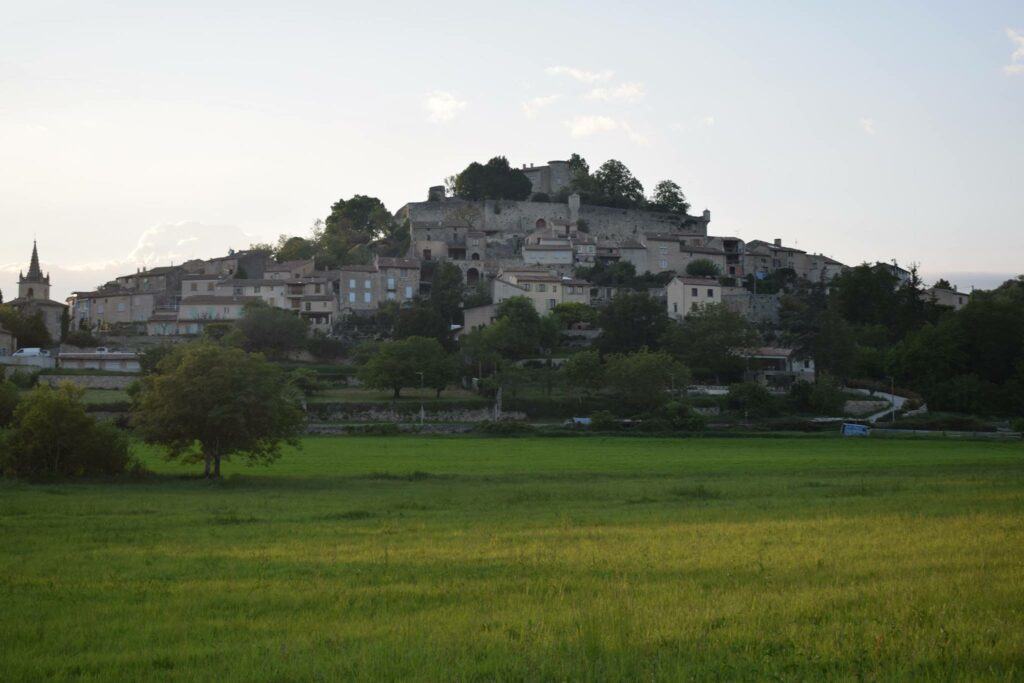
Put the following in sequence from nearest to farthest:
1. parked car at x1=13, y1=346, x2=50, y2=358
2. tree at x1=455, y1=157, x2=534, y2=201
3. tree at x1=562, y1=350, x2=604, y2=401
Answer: tree at x1=562, y1=350, x2=604, y2=401, parked car at x1=13, y1=346, x2=50, y2=358, tree at x1=455, y1=157, x2=534, y2=201

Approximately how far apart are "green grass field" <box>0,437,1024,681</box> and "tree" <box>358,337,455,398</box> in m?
39.6

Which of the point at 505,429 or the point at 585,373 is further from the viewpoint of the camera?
the point at 585,373

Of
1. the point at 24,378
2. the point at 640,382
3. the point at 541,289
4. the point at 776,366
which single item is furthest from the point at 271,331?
the point at 776,366

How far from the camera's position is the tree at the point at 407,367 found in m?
67.9

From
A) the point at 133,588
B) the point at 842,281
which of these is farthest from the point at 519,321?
the point at 133,588

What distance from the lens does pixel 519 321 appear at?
77.5 m

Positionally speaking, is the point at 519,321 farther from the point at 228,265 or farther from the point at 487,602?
the point at 487,602

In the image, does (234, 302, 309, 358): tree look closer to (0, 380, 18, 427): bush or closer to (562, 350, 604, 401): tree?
(562, 350, 604, 401): tree

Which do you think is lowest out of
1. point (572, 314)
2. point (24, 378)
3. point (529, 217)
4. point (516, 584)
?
point (516, 584)

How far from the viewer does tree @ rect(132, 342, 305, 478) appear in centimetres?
3272

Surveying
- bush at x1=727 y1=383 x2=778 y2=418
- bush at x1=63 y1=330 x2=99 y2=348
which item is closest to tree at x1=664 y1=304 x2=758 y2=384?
bush at x1=727 y1=383 x2=778 y2=418

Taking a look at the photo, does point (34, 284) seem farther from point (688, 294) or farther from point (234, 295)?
point (688, 294)

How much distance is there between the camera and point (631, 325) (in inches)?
3054

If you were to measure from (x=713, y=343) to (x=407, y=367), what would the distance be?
72.0 ft
